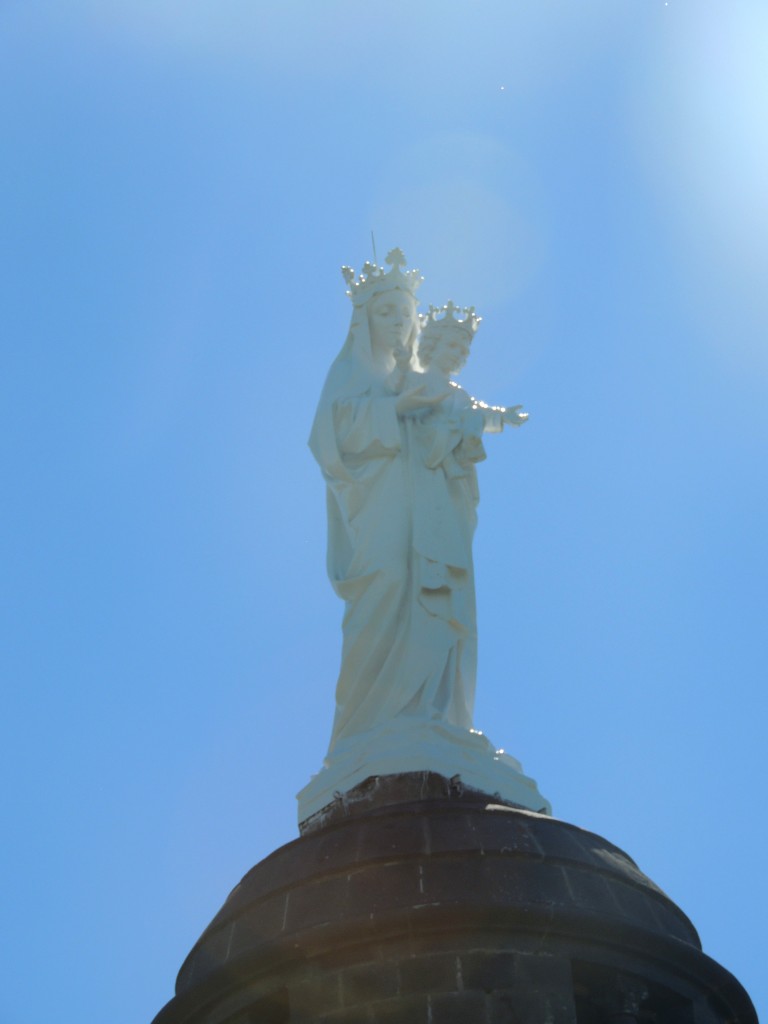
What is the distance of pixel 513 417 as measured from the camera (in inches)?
477

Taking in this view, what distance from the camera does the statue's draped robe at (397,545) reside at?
34.9 feet

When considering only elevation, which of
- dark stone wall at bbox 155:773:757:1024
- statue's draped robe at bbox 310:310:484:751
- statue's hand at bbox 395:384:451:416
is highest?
statue's hand at bbox 395:384:451:416

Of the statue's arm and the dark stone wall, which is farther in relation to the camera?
the statue's arm

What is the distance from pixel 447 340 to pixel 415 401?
0.82 metres

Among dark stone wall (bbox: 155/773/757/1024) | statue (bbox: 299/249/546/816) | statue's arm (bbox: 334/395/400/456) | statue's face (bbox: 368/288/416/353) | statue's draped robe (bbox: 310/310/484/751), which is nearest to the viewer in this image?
dark stone wall (bbox: 155/773/757/1024)

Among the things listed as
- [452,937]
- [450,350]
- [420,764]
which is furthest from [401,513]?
[452,937]

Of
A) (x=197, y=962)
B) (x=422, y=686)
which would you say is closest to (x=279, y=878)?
(x=197, y=962)

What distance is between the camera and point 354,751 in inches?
395

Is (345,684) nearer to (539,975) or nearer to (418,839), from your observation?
(418,839)

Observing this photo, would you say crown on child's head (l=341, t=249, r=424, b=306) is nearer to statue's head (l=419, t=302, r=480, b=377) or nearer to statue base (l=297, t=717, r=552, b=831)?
statue's head (l=419, t=302, r=480, b=377)

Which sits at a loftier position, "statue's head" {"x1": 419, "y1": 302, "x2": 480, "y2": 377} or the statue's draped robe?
"statue's head" {"x1": 419, "y1": 302, "x2": 480, "y2": 377}

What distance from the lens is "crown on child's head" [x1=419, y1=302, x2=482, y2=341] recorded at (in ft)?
41.0

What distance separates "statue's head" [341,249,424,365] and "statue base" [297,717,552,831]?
11.5ft

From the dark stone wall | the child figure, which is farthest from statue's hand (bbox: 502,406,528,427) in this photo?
the dark stone wall
